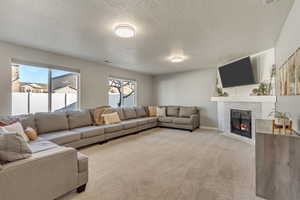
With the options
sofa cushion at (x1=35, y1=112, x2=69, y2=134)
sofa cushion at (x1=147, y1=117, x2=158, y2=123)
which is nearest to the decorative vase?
sofa cushion at (x1=147, y1=117, x2=158, y2=123)

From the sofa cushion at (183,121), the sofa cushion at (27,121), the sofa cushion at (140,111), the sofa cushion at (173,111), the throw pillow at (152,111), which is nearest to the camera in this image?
the sofa cushion at (27,121)

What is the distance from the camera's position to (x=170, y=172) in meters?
2.30

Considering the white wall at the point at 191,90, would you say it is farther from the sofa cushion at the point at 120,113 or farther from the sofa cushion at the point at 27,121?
the sofa cushion at the point at 27,121

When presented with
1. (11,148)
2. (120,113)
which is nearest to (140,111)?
(120,113)

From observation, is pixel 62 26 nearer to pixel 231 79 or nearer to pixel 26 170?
pixel 26 170

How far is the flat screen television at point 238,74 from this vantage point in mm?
3795

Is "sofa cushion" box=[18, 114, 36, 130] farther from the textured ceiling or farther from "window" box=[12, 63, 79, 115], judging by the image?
the textured ceiling

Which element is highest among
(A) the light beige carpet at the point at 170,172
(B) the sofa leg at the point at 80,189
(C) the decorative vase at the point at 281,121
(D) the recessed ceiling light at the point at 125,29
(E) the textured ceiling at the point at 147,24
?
(E) the textured ceiling at the point at 147,24

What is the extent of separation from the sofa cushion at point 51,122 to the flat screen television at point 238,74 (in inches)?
193

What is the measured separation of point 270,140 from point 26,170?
2734 millimetres

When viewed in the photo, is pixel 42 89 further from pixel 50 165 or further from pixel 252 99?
pixel 252 99

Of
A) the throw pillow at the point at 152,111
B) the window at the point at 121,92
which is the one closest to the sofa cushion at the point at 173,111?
the throw pillow at the point at 152,111

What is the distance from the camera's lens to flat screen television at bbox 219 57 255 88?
3.80 metres

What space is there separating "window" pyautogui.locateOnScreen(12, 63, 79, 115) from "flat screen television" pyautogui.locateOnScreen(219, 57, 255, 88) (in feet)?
15.7
